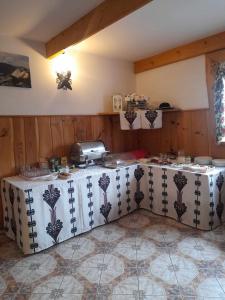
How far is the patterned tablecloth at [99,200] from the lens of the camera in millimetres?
2146

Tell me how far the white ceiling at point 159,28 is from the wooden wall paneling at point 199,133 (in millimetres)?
916

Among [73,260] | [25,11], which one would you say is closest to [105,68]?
[25,11]

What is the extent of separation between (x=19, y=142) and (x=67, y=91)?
865 mm

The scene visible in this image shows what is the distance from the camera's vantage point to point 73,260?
6.58 ft

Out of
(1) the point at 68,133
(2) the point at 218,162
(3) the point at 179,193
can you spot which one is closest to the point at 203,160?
(2) the point at 218,162

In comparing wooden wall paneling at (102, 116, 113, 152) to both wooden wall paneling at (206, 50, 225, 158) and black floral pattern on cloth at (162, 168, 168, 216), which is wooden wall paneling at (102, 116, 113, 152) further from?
wooden wall paneling at (206, 50, 225, 158)

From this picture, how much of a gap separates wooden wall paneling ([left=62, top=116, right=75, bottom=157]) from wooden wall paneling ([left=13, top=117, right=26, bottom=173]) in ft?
1.69

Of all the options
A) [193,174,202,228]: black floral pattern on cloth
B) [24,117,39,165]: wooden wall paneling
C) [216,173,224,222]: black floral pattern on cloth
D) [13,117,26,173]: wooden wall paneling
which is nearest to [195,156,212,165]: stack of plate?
[216,173,224,222]: black floral pattern on cloth

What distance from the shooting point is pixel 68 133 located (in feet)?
9.87

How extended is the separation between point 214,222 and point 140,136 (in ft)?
5.83

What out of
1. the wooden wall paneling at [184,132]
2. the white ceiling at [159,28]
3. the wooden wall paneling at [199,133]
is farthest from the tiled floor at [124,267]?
the white ceiling at [159,28]

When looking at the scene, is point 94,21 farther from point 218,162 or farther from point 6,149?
point 218,162

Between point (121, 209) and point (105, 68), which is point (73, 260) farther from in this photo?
point (105, 68)

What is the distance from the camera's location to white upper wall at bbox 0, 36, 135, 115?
2.55 meters
